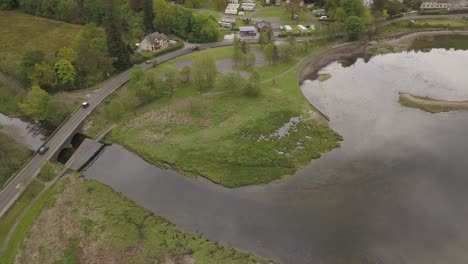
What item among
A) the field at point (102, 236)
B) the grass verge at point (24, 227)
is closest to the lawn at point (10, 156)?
the grass verge at point (24, 227)

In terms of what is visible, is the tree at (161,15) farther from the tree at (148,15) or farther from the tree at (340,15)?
the tree at (340,15)

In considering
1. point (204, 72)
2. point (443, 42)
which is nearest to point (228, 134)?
point (204, 72)

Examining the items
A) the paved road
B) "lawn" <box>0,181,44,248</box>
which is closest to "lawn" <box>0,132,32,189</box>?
the paved road

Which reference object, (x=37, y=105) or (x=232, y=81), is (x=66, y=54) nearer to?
(x=37, y=105)

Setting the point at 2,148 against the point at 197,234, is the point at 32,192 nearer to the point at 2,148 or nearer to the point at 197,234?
the point at 2,148

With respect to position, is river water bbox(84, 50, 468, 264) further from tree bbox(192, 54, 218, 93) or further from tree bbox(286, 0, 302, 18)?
tree bbox(286, 0, 302, 18)
